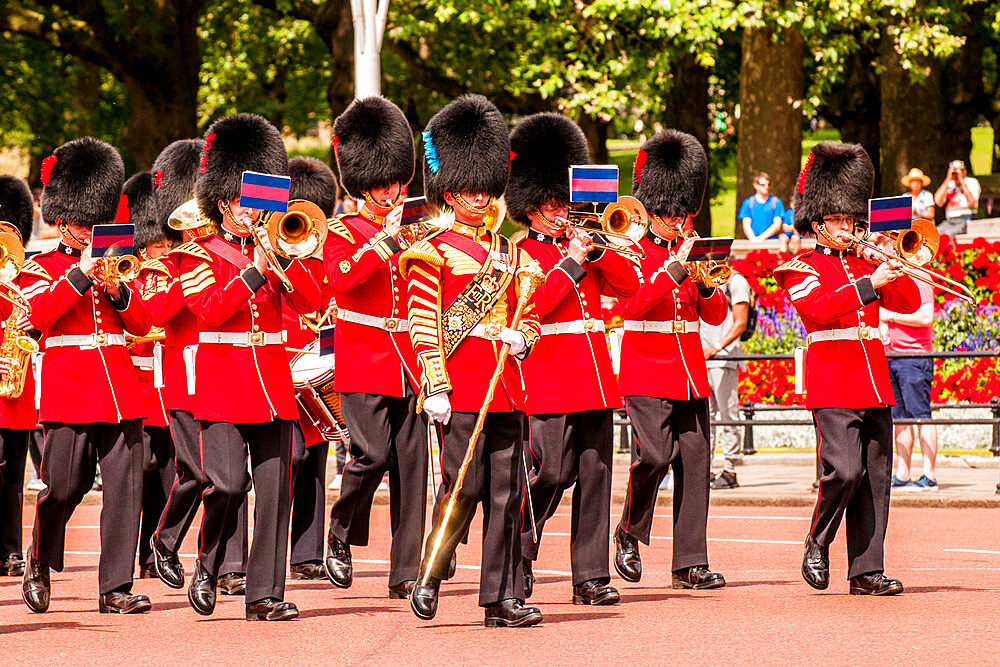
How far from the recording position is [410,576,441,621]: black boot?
7.07m

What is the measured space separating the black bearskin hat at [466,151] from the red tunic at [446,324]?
27 cm

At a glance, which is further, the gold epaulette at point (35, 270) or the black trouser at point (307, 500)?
the black trouser at point (307, 500)

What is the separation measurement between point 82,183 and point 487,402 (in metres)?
2.27

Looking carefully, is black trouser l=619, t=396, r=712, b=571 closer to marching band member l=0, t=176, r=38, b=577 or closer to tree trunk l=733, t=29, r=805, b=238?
marching band member l=0, t=176, r=38, b=577

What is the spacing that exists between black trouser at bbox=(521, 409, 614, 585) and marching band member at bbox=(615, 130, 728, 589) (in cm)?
59

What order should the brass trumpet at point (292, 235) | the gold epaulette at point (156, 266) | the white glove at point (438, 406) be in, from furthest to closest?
the gold epaulette at point (156, 266) → the brass trumpet at point (292, 235) → the white glove at point (438, 406)

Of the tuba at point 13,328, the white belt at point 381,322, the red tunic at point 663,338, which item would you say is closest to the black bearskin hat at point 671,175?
the red tunic at point 663,338

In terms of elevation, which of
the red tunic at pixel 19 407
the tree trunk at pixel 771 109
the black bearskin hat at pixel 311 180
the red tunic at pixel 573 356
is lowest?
the red tunic at pixel 19 407

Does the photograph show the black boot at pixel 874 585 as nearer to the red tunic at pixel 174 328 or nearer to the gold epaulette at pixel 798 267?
the gold epaulette at pixel 798 267

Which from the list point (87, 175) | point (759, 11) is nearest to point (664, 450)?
point (87, 175)

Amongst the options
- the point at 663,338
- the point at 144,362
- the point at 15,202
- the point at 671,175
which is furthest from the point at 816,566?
the point at 15,202

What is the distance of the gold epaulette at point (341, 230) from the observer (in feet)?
26.5

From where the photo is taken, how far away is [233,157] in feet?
25.5

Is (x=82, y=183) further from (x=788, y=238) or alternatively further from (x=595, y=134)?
(x=595, y=134)
